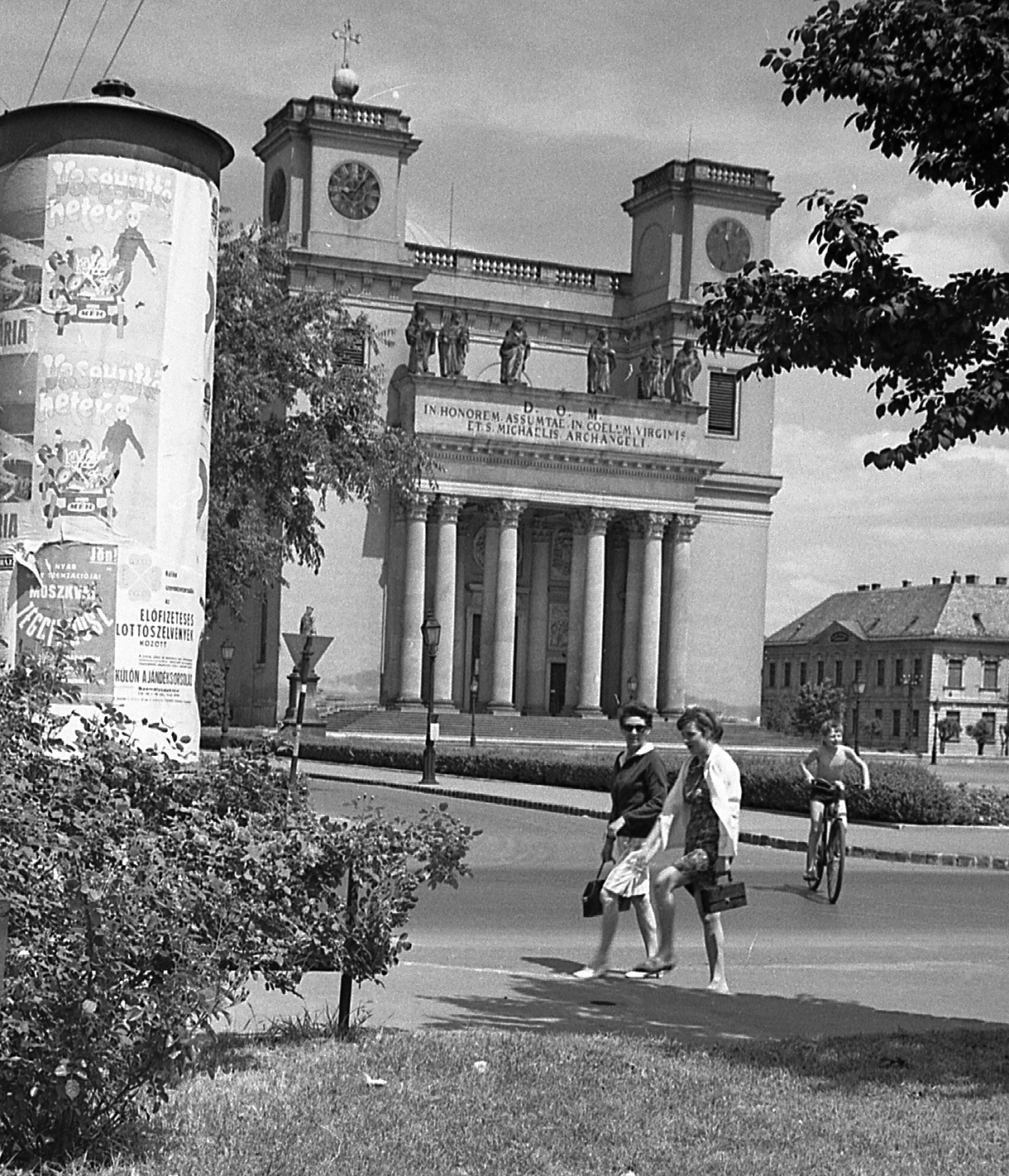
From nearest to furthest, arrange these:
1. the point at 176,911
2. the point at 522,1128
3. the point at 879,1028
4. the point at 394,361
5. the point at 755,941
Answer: the point at 176,911 → the point at 522,1128 → the point at 879,1028 → the point at 755,941 → the point at 394,361

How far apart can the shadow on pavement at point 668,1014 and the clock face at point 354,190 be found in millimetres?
61809

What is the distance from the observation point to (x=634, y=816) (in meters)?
12.8

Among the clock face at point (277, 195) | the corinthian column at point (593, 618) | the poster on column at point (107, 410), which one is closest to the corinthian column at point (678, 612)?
the corinthian column at point (593, 618)

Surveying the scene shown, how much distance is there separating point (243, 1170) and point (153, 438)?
9.87m

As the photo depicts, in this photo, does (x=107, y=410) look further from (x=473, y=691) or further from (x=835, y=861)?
(x=473, y=691)

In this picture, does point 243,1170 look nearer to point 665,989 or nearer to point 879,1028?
point 879,1028

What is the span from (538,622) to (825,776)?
5743 cm

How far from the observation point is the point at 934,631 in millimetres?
132500

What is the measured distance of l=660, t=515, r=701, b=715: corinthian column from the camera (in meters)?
74.1

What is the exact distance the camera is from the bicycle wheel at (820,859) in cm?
1902

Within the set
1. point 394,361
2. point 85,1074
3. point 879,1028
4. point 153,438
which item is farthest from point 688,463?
point 85,1074

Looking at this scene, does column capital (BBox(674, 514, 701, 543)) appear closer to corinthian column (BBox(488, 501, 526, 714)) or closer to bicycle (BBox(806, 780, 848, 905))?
corinthian column (BBox(488, 501, 526, 714))

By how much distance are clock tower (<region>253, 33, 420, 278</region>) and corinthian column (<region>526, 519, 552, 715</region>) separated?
13.1 meters

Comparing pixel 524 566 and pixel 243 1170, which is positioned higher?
pixel 524 566
